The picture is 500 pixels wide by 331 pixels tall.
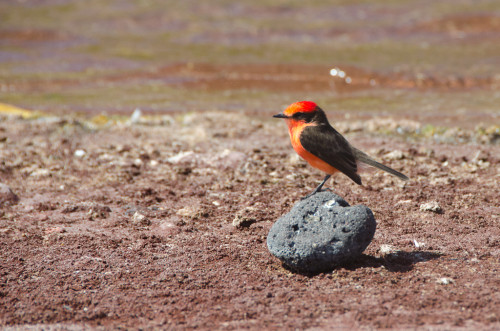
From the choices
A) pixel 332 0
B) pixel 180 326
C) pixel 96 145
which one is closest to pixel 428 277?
pixel 180 326

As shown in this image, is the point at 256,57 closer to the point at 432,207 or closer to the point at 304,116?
the point at 432,207

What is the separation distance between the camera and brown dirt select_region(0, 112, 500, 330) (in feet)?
12.5

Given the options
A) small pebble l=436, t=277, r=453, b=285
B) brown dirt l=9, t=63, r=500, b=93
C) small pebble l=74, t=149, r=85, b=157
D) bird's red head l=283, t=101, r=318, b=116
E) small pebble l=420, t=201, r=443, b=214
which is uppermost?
bird's red head l=283, t=101, r=318, b=116

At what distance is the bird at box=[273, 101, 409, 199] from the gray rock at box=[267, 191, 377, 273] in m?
0.29

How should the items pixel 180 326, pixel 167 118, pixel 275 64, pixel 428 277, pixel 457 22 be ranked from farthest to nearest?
pixel 457 22 < pixel 275 64 < pixel 167 118 < pixel 428 277 < pixel 180 326

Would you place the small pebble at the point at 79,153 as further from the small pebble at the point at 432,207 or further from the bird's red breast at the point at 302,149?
the small pebble at the point at 432,207

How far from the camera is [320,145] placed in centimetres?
461

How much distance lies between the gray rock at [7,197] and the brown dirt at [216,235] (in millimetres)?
82

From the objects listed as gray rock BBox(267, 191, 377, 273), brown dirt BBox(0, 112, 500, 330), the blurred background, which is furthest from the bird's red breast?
the blurred background

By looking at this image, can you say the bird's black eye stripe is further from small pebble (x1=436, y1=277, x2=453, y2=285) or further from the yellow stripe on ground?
the yellow stripe on ground

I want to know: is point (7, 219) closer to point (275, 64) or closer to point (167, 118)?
point (167, 118)

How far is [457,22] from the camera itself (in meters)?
18.7

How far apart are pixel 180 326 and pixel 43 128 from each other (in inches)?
212

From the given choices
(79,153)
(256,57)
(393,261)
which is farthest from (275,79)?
(393,261)
